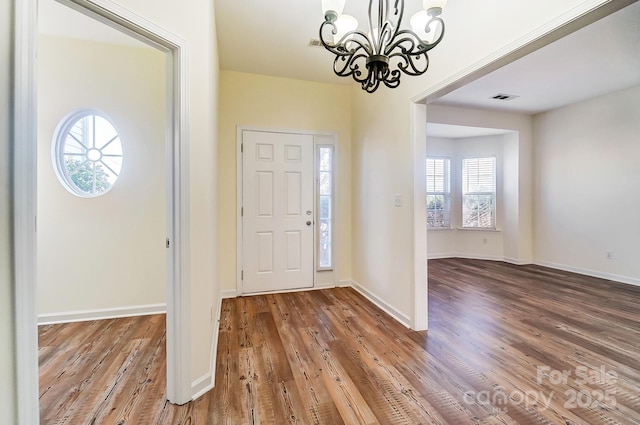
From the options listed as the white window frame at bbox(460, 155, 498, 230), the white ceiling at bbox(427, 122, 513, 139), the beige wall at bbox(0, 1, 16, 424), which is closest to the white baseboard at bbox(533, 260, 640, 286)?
the white window frame at bbox(460, 155, 498, 230)

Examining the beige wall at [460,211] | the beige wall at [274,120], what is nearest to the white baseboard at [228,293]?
the beige wall at [274,120]

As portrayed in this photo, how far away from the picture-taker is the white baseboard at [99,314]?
8.73 ft

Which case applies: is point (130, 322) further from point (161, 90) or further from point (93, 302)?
point (161, 90)

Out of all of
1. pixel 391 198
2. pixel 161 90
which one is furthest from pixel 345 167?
pixel 161 90

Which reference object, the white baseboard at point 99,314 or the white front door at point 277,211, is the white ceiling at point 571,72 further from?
the white baseboard at point 99,314

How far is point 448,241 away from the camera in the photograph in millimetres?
6027

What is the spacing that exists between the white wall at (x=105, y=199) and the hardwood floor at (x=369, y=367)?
0.34 metres

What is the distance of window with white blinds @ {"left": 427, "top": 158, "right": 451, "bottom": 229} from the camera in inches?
235

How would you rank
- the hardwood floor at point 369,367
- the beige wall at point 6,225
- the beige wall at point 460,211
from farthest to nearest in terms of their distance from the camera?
the beige wall at point 460,211 < the hardwood floor at point 369,367 < the beige wall at point 6,225

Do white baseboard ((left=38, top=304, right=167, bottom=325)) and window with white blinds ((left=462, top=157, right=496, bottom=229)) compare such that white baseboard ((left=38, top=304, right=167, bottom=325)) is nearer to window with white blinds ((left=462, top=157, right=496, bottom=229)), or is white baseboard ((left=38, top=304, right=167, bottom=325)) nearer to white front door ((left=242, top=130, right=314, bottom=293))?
white front door ((left=242, top=130, right=314, bottom=293))

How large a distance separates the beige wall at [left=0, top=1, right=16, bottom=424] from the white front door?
2.67m

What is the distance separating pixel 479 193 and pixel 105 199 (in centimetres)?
632

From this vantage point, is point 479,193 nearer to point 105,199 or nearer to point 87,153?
point 105,199

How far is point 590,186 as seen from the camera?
14.3ft
